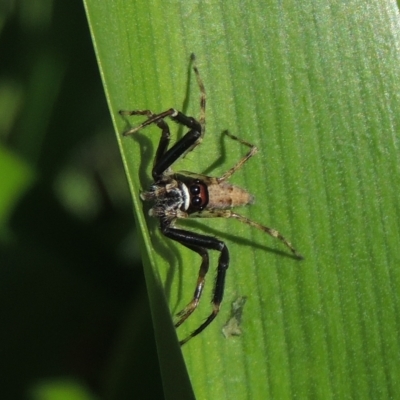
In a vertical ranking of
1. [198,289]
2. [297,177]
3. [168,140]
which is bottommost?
[198,289]

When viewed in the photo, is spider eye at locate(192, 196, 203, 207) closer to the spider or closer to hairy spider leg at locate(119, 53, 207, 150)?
the spider

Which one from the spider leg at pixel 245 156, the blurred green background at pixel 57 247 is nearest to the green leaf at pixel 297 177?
the spider leg at pixel 245 156

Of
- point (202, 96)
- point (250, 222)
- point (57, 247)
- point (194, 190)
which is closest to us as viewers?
point (202, 96)

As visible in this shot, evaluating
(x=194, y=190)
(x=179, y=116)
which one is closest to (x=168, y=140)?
(x=179, y=116)

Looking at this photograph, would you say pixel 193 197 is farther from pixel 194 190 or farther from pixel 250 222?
pixel 250 222

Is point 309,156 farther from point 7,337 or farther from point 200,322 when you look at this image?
point 7,337
